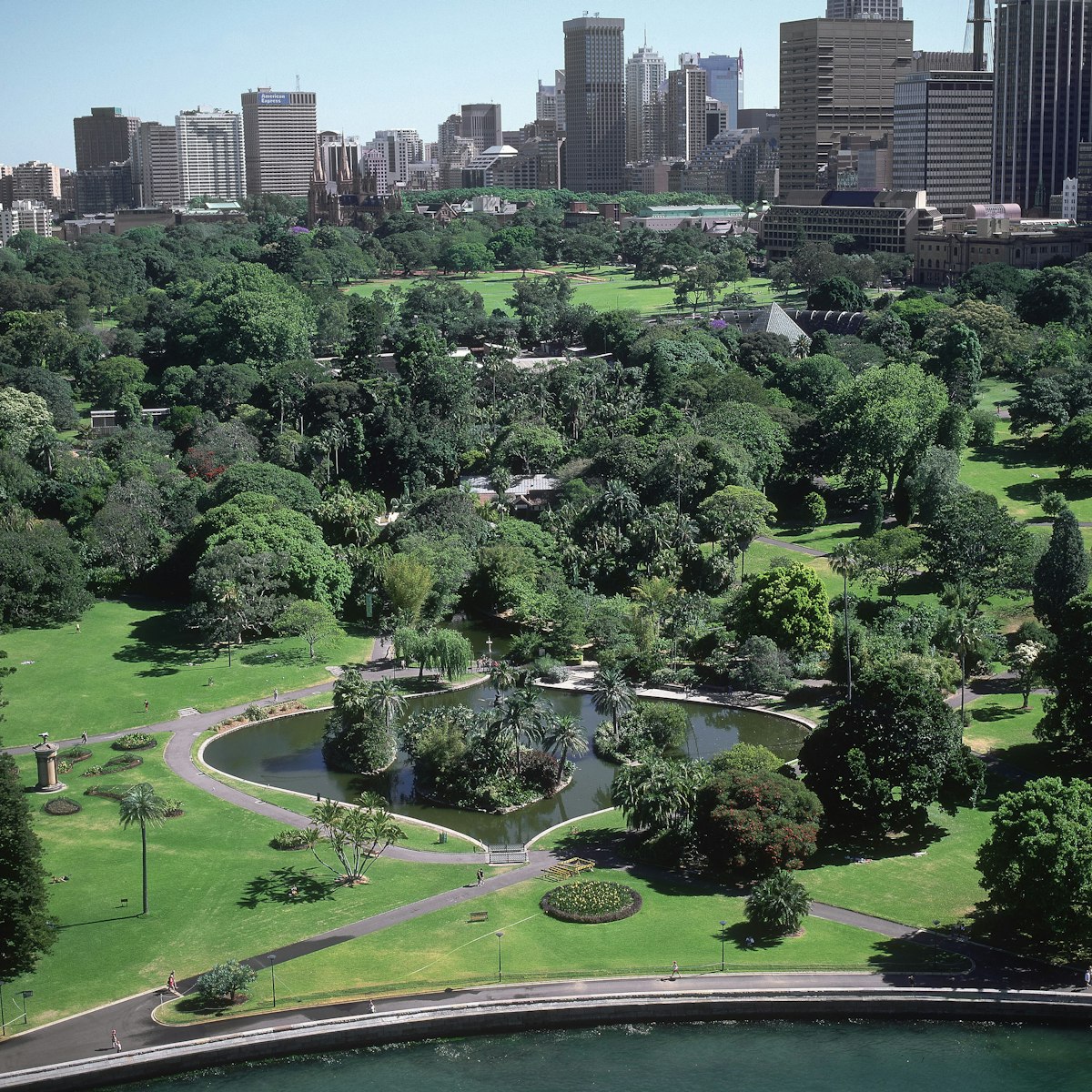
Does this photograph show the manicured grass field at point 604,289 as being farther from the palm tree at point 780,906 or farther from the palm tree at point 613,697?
the palm tree at point 780,906

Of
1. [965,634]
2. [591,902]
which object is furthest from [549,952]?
[965,634]

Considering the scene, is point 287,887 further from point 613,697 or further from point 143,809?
point 613,697

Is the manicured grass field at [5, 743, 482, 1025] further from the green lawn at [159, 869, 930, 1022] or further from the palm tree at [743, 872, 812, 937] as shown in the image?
the palm tree at [743, 872, 812, 937]

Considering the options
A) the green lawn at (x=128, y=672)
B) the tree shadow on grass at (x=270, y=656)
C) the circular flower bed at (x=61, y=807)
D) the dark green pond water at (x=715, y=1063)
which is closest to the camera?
the dark green pond water at (x=715, y=1063)

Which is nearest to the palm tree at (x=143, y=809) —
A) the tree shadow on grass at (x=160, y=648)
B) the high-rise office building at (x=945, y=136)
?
the tree shadow on grass at (x=160, y=648)

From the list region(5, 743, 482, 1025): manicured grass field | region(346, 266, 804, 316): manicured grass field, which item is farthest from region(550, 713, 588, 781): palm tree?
region(346, 266, 804, 316): manicured grass field

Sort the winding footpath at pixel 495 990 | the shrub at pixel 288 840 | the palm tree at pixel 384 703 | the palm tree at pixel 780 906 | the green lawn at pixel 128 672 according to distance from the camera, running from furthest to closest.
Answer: the green lawn at pixel 128 672
the palm tree at pixel 384 703
the shrub at pixel 288 840
the palm tree at pixel 780 906
the winding footpath at pixel 495 990

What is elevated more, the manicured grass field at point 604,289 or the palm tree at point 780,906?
the manicured grass field at point 604,289

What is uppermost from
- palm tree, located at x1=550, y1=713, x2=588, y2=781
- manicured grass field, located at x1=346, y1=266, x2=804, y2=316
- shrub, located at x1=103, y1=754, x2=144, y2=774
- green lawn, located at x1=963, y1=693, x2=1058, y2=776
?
manicured grass field, located at x1=346, y1=266, x2=804, y2=316
